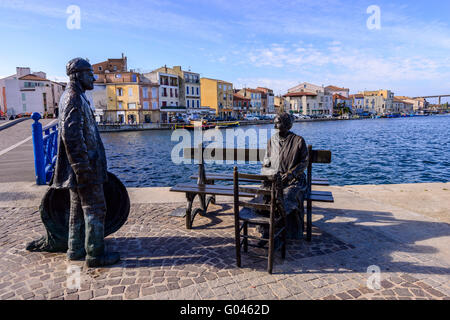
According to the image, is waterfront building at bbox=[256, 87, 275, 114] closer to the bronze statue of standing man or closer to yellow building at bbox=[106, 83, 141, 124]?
yellow building at bbox=[106, 83, 141, 124]

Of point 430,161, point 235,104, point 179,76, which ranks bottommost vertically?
point 430,161

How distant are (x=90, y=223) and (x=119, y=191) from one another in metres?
0.64

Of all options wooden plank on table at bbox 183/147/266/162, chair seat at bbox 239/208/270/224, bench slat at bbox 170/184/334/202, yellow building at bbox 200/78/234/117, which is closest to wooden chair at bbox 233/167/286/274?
chair seat at bbox 239/208/270/224

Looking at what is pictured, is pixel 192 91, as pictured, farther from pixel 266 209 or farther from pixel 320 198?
pixel 266 209

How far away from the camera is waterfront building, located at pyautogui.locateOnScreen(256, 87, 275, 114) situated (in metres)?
91.7

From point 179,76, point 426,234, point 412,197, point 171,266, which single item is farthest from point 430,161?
point 179,76

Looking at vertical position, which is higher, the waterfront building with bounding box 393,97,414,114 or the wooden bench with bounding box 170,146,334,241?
the waterfront building with bounding box 393,97,414,114

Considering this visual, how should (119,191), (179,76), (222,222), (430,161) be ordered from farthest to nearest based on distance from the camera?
(179,76)
(430,161)
(222,222)
(119,191)

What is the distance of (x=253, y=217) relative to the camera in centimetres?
358

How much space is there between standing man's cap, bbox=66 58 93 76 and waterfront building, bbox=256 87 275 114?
296 ft

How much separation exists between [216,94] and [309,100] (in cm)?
4355

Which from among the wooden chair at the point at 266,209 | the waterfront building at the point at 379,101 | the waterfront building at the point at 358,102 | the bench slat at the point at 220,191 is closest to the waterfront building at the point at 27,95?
the bench slat at the point at 220,191
